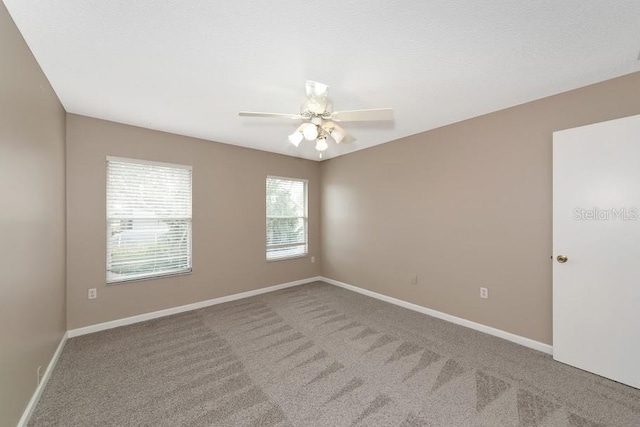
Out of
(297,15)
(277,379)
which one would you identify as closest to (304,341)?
(277,379)

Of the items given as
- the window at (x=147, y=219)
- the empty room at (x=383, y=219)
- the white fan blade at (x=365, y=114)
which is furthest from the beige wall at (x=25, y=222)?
the white fan blade at (x=365, y=114)

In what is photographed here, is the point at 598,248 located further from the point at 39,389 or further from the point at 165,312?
the point at 165,312

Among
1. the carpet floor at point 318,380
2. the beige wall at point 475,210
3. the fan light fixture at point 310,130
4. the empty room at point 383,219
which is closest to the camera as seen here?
the empty room at point 383,219

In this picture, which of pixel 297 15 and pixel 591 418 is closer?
pixel 297 15

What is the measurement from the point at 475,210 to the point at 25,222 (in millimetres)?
4045

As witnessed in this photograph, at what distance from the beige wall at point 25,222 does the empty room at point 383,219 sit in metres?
0.03

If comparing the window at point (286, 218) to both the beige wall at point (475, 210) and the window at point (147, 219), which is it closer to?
the beige wall at point (475, 210)

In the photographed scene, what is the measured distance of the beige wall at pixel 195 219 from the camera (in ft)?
9.54

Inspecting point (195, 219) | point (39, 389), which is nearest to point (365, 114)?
point (195, 219)

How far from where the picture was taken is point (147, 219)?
3338 millimetres

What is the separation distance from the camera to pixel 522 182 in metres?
2.68

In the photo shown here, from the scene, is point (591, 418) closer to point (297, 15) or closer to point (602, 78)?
point (602, 78)

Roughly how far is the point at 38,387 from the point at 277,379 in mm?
1750

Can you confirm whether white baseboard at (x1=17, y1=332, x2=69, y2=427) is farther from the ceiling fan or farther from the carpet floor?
the ceiling fan
